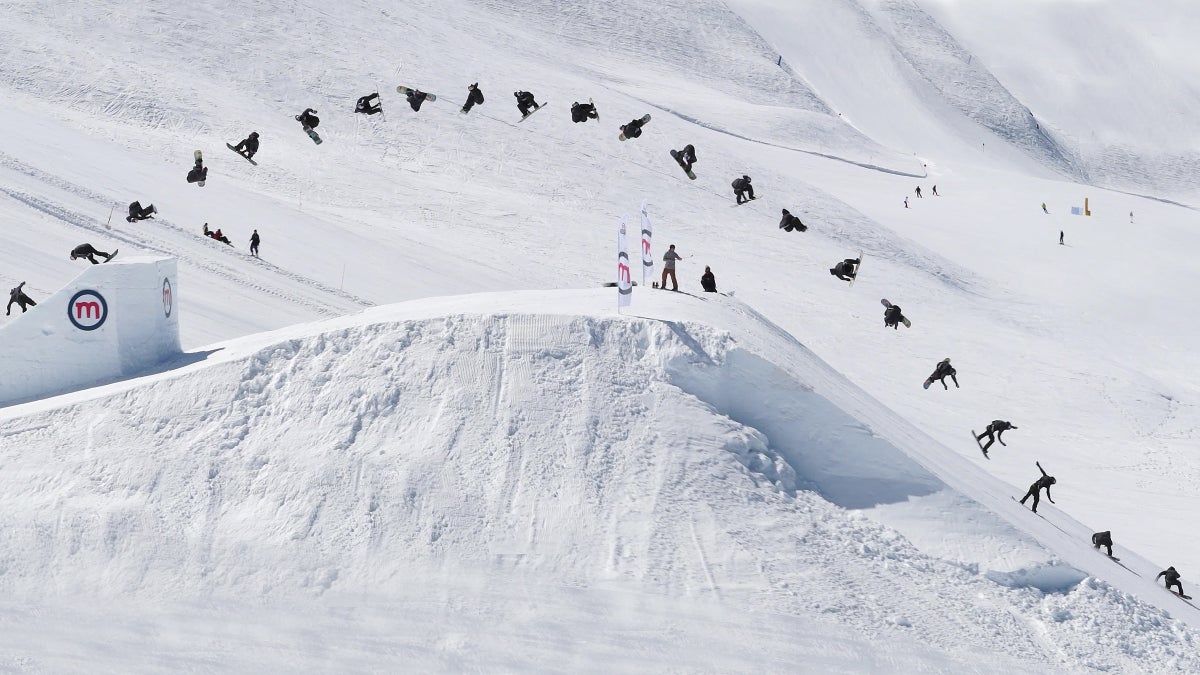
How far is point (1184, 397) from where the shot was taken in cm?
3728

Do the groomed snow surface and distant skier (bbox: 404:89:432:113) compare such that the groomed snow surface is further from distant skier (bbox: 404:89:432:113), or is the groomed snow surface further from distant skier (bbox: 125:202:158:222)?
distant skier (bbox: 404:89:432:113)

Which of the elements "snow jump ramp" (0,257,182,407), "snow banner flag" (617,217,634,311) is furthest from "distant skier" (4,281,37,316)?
"snow banner flag" (617,217,634,311)

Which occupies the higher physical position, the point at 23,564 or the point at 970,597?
the point at 970,597

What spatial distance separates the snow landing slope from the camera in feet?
40.0

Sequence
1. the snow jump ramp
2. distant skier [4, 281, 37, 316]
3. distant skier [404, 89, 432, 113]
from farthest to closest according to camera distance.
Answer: distant skier [404, 89, 432, 113]
distant skier [4, 281, 37, 316]
the snow jump ramp

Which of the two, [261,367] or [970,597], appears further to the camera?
[261,367]

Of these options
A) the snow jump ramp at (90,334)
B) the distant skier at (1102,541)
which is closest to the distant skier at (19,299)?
the snow jump ramp at (90,334)

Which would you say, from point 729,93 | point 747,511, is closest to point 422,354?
point 747,511

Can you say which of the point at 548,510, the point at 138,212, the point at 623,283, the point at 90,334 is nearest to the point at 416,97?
the point at 138,212

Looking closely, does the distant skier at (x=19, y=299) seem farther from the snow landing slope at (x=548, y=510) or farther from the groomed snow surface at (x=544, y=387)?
the snow landing slope at (x=548, y=510)

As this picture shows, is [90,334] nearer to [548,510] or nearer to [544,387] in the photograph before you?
[544,387]

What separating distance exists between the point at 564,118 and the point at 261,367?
42.5m

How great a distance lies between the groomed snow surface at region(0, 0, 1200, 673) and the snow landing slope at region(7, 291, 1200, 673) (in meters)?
0.04

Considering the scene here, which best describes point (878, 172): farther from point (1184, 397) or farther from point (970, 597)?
point (970, 597)
